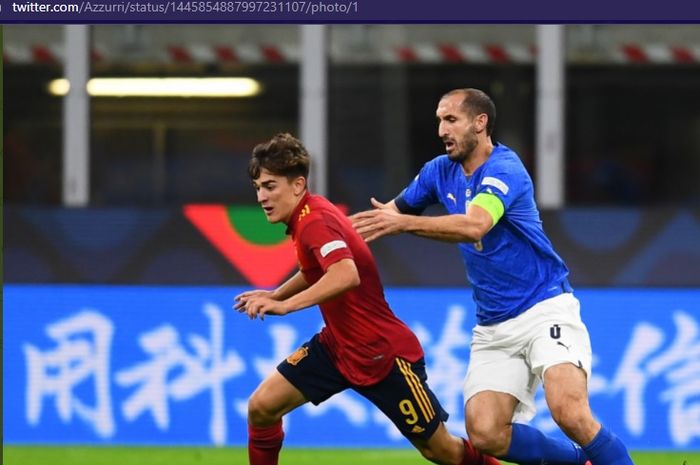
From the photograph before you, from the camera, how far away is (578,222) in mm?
10086

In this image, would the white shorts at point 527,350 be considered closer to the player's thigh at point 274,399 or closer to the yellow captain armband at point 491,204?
the yellow captain armband at point 491,204

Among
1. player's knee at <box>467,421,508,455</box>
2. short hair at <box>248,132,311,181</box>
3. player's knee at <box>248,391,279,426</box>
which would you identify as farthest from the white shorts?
short hair at <box>248,132,311,181</box>

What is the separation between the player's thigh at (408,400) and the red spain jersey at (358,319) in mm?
41

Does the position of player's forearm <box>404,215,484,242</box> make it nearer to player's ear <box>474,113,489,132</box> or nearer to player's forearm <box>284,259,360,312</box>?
player's forearm <box>284,259,360,312</box>

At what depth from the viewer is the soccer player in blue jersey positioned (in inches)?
268

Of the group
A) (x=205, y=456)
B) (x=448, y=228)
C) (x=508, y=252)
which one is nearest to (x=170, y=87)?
(x=205, y=456)

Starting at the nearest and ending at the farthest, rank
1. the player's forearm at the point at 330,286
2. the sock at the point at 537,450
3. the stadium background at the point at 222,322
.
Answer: the player's forearm at the point at 330,286, the sock at the point at 537,450, the stadium background at the point at 222,322

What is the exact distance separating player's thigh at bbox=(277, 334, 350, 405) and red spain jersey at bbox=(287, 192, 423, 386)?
4cm

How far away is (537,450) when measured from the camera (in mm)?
7082

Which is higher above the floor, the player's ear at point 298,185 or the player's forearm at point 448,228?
the player's ear at point 298,185

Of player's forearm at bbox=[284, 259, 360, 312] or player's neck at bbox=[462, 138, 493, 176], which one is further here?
player's neck at bbox=[462, 138, 493, 176]

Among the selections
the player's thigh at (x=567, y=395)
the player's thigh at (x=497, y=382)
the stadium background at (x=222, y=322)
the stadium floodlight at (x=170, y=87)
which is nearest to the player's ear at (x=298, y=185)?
the player's thigh at (x=497, y=382)

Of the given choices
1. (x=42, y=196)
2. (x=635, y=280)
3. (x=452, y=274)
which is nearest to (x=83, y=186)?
(x=42, y=196)

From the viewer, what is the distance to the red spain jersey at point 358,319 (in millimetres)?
6848
